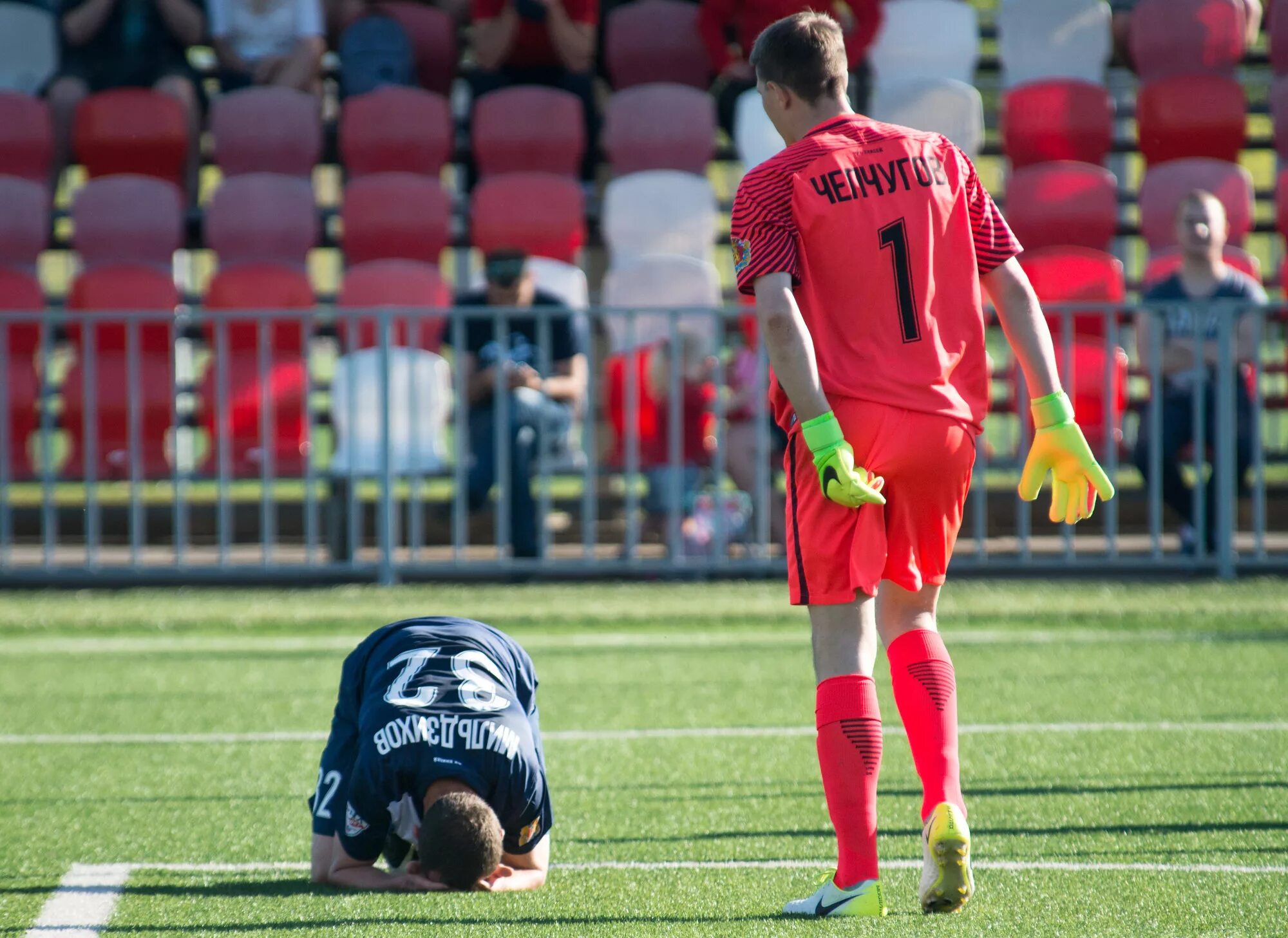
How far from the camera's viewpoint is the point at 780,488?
26.7 feet

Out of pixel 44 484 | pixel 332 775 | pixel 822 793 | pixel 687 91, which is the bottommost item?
pixel 822 793

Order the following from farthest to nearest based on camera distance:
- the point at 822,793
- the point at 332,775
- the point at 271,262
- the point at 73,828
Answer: the point at 271,262, the point at 822,793, the point at 73,828, the point at 332,775

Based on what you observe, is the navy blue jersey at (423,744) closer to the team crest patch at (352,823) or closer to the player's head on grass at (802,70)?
the team crest patch at (352,823)

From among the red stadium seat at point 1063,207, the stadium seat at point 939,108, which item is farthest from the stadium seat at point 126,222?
the red stadium seat at point 1063,207

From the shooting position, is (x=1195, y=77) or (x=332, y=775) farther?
(x=1195, y=77)

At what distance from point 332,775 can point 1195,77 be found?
7.80 meters

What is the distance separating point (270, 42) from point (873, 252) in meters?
7.56

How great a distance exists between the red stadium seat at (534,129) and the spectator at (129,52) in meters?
1.84

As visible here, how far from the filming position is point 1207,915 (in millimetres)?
2555

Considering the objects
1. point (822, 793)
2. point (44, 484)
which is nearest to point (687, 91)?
point (44, 484)

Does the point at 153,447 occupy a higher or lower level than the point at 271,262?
lower

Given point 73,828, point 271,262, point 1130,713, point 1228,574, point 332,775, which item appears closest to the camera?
point 332,775

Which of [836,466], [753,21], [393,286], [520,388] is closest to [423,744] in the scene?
[836,466]

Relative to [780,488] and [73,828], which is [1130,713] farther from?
[780,488]
